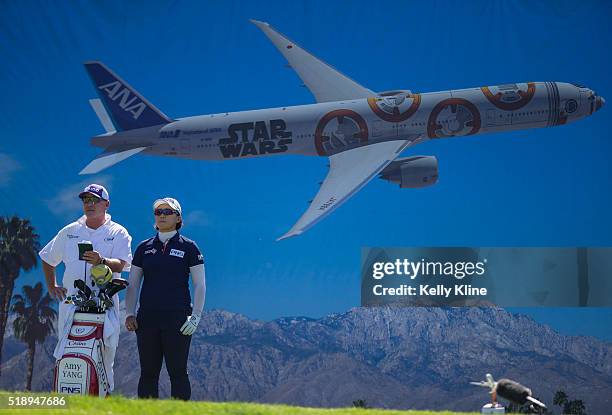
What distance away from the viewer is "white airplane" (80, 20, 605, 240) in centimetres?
723

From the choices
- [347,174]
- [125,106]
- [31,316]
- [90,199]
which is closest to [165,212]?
[90,199]

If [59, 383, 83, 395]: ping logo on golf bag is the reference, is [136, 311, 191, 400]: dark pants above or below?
above

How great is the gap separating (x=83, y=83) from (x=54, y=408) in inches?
185

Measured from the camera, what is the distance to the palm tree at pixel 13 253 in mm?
7238

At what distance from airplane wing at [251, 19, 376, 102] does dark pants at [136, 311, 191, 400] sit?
3.62m

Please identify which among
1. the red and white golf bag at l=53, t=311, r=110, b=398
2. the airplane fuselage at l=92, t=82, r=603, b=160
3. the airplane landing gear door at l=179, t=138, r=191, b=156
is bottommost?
the red and white golf bag at l=53, t=311, r=110, b=398

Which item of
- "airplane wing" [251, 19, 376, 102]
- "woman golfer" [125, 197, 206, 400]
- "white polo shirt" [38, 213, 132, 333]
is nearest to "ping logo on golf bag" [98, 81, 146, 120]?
"airplane wing" [251, 19, 376, 102]

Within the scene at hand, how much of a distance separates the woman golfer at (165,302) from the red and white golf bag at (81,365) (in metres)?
0.27

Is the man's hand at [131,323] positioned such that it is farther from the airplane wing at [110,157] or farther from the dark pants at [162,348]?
the airplane wing at [110,157]

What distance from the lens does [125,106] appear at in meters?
7.23

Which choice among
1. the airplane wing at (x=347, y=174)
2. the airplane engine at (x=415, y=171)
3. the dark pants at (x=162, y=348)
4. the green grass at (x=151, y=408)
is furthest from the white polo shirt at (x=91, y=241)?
the airplane engine at (x=415, y=171)

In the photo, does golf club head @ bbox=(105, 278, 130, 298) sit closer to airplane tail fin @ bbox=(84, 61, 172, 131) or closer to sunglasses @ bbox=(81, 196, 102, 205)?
sunglasses @ bbox=(81, 196, 102, 205)

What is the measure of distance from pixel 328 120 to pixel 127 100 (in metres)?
1.94

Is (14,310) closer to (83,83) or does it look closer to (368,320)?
(83,83)
